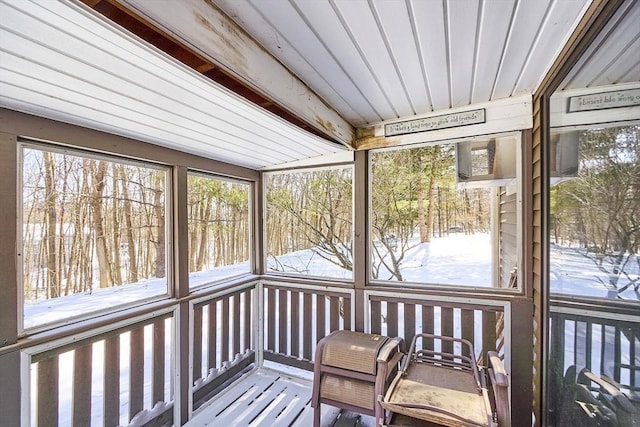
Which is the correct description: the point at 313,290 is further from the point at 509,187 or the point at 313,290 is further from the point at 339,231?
the point at 509,187

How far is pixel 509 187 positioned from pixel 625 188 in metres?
1.46

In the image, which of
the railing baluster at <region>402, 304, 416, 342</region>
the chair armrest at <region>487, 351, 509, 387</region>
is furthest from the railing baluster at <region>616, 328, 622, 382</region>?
the railing baluster at <region>402, 304, 416, 342</region>

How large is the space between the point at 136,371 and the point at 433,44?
2745mm

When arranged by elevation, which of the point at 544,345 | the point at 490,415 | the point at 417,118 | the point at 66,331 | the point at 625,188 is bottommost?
the point at 490,415

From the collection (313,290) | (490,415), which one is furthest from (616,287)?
(313,290)

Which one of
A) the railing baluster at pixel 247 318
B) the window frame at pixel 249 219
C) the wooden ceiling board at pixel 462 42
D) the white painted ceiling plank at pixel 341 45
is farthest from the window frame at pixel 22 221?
the wooden ceiling board at pixel 462 42

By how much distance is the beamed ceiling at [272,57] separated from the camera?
3.05ft

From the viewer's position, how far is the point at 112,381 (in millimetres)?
1951

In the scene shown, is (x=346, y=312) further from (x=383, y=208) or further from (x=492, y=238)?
(x=492, y=238)

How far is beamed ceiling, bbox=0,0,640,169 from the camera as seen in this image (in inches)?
36.7

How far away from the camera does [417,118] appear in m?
2.30

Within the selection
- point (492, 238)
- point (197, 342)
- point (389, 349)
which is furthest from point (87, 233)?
point (492, 238)

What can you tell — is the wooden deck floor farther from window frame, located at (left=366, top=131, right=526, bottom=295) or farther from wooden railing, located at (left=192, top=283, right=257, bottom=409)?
window frame, located at (left=366, top=131, right=526, bottom=295)

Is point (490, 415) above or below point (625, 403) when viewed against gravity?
below
